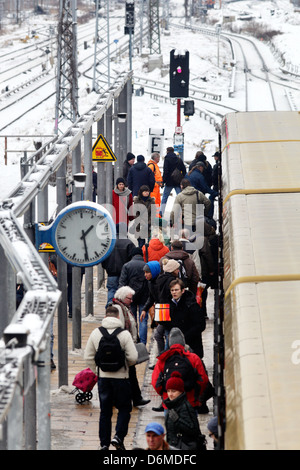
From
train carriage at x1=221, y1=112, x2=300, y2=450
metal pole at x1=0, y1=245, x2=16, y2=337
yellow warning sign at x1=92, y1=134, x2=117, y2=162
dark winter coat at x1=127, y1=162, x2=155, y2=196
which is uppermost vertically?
train carriage at x1=221, y1=112, x2=300, y2=450

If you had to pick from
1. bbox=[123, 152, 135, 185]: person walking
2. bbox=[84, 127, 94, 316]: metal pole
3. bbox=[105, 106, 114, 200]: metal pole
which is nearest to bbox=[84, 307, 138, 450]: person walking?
bbox=[84, 127, 94, 316]: metal pole

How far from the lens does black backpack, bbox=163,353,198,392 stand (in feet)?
24.9

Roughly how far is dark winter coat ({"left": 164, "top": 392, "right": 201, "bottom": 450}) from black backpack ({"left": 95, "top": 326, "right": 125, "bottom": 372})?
953mm

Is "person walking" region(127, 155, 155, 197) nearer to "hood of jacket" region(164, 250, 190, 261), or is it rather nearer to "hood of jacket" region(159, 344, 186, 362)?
"hood of jacket" region(164, 250, 190, 261)

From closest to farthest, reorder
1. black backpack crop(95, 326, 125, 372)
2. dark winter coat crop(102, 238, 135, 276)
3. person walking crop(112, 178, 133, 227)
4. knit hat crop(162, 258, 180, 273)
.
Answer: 1. black backpack crop(95, 326, 125, 372)
2. knit hat crop(162, 258, 180, 273)
3. dark winter coat crop(102, 238, 135, 276)
4. person walking crop(112, 178, 133, 227)

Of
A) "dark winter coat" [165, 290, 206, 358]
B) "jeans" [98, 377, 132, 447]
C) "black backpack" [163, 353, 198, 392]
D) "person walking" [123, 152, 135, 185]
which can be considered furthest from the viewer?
"person walking" [123, 152, 135, 185]

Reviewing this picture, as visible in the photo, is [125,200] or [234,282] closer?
[234,282]

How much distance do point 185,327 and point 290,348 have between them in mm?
3987

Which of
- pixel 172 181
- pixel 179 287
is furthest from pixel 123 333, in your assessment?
pixel 172 181

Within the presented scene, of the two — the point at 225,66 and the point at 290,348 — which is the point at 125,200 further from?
the point at 225,66

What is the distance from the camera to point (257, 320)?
5.64m

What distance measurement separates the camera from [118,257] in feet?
38.1

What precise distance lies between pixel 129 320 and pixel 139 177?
6927 mm
